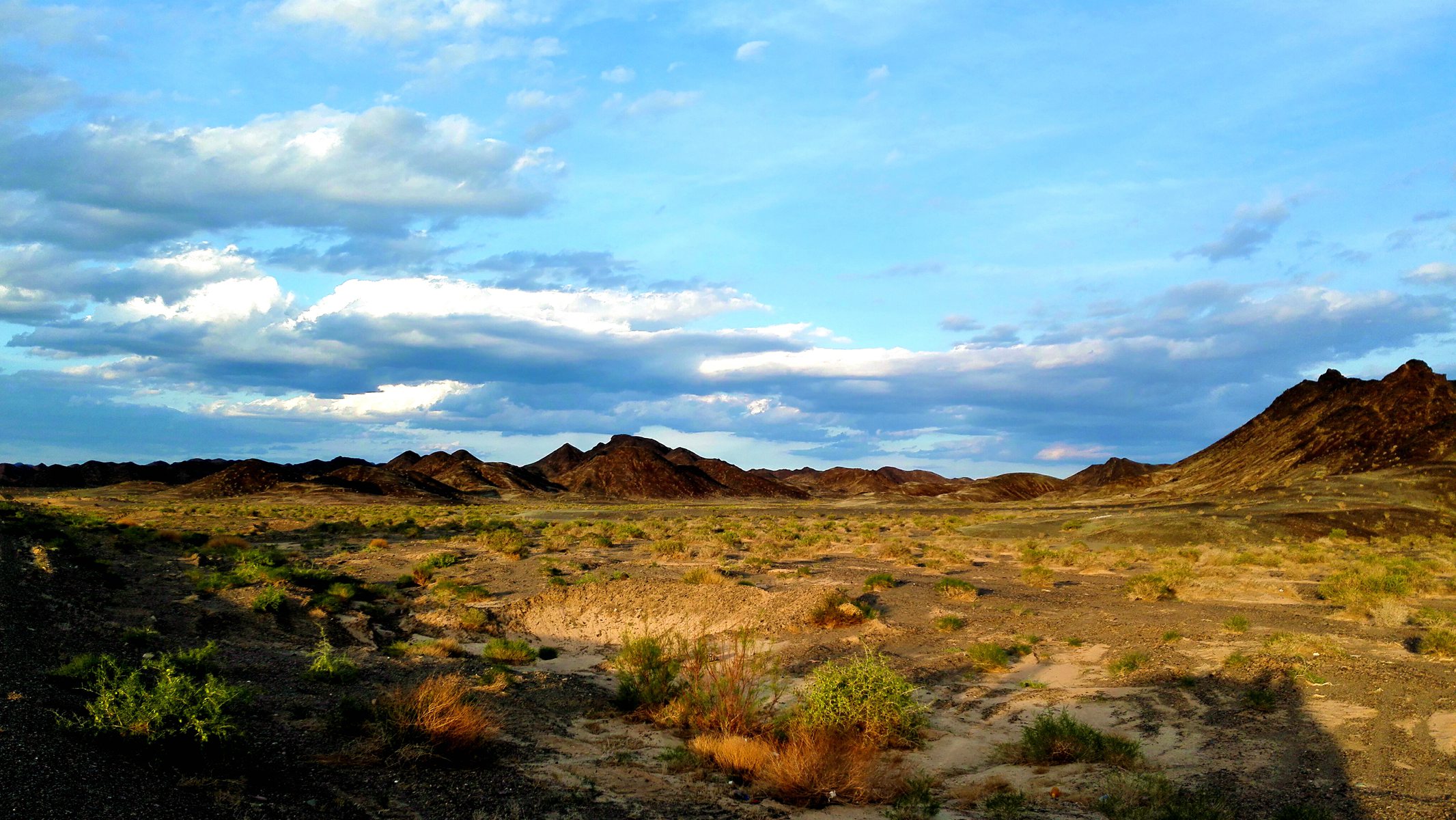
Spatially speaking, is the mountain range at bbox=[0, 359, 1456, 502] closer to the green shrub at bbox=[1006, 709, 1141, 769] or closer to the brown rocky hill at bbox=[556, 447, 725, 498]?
the brown rocky hill at bbox=[556, 447, 725, 498]

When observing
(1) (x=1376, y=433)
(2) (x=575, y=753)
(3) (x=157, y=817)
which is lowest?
(2) (x=575, y=753)

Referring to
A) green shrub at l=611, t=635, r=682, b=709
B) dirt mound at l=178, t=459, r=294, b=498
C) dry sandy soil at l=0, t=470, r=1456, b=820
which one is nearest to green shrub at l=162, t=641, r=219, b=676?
dry sandy soil at l=0, t=470, r=1456, b=820

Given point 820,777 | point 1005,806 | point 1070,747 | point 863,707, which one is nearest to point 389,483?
point 863,707

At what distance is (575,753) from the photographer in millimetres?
10312

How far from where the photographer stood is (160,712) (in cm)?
770

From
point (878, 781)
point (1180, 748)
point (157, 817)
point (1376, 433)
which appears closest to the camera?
point (157, 817)

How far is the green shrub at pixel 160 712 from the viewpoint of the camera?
24.7 ft

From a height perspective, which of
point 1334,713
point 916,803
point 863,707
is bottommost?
point 916,803

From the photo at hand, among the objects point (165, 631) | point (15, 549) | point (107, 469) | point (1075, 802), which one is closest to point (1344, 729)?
point (1075, 802)

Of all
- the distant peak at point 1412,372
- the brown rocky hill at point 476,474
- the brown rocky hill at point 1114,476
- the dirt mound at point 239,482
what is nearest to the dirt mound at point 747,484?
the brown rocky hill at point 476,474

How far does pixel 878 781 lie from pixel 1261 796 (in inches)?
155

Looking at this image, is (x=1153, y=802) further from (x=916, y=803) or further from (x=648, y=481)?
(x=648, y=481)

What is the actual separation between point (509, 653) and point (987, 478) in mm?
154493

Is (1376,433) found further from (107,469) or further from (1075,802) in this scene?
(107,469)
